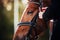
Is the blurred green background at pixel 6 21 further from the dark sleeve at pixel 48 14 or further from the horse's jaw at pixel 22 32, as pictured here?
the dark sleeve at pixel 48 14

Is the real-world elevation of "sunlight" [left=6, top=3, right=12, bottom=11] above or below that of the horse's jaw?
above

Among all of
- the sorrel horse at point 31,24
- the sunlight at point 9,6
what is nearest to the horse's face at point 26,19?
the sorrel horse at point 31,24

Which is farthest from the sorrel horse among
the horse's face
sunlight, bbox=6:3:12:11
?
sunlight, bbox=6:3:12:11

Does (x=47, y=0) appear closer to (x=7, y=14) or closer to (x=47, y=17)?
(x=47, y=17)

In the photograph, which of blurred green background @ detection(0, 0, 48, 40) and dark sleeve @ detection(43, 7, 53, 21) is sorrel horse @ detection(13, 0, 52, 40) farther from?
blurred green background @ detection(0, 0, 48, 40)

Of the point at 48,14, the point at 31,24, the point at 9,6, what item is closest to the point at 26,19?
the point at 31,24

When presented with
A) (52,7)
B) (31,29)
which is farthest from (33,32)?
(52,7)

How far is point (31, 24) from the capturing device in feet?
4.61

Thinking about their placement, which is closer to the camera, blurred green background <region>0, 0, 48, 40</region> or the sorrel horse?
the sorrel horse

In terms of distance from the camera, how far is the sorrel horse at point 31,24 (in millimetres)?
1398

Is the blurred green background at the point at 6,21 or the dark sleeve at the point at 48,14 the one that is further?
the blurred green background at the point at 6,21

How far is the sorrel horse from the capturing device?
→ 140 cm

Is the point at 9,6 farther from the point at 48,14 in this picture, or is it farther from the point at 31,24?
the point at 48,14

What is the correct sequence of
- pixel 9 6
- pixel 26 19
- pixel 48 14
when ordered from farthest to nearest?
pixel 9 6, pixel 26 19, pixel 48 14
